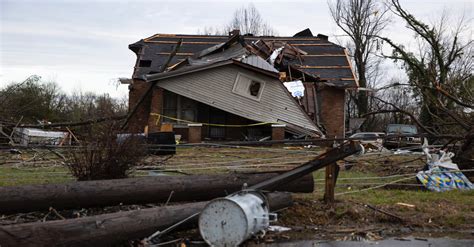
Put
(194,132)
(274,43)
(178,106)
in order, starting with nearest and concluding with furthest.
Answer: (194,132)
(178,106)
(274,43)

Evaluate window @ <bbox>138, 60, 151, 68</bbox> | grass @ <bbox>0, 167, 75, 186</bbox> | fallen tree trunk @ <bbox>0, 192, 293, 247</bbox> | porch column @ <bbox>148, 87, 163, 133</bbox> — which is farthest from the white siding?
fallen tree trunk @ <bbox>0, 192, 293, 247</bbox>

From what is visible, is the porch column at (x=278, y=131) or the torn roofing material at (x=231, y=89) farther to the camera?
the torn roofing material at (x=231, y=89)

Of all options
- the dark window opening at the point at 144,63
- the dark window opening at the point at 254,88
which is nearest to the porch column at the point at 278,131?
the dark window opening at the point at 254,88

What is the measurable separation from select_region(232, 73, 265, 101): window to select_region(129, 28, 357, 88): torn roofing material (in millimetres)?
2168

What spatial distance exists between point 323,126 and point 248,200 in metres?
19.2

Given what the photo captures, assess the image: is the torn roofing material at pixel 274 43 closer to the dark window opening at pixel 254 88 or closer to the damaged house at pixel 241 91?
the damaged house at pixel 241 91

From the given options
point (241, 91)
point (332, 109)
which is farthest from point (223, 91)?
point (332, 109)

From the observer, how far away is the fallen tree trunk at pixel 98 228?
175 inches

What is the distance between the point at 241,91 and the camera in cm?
2195

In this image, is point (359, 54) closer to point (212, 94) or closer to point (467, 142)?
point (212, 94)

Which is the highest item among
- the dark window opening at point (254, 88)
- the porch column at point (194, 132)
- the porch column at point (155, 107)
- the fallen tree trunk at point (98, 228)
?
the dark window opening at point (254, 88)

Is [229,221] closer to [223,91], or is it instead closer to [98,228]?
[98,228]

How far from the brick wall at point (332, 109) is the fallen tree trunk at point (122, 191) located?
18.0 meters

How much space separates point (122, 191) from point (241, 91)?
1596 cm
